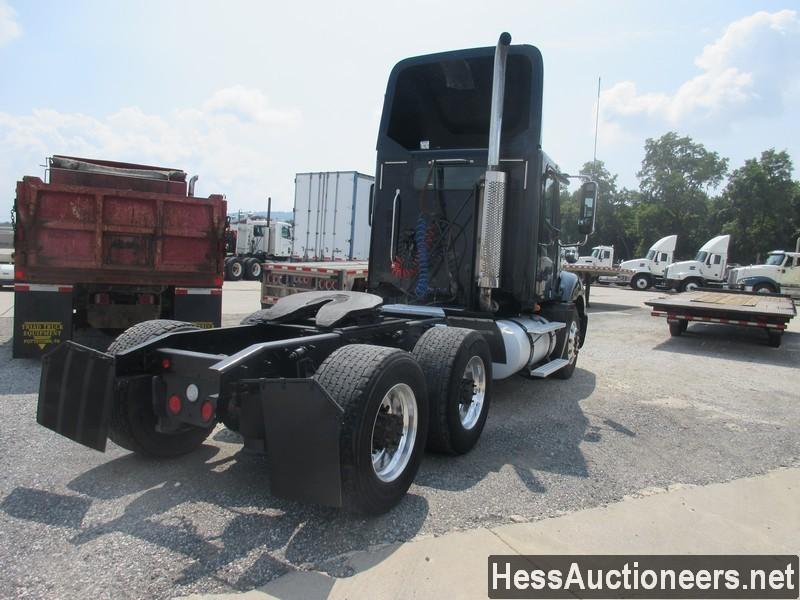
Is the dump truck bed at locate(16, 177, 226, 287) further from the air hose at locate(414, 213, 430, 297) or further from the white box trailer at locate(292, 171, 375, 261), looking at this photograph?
the white box trailer at locate(292, 171, 375, 261)

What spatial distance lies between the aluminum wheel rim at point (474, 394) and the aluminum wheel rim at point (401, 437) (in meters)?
0.93

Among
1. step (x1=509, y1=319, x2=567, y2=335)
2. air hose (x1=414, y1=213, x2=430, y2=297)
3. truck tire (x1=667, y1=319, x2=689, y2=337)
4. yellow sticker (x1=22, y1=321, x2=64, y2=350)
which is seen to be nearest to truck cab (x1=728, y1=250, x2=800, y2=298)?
truck tire (x1=667, y1=319, x2=689, y2=337)

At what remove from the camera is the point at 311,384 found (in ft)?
9.72

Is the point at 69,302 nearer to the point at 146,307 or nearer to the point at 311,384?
the point at 146,307

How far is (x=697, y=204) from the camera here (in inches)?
2424

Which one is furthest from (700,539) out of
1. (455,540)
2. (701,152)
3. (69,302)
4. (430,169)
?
(701,152)

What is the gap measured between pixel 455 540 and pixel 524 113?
16.0 ft

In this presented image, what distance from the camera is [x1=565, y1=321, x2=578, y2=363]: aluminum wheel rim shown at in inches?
304

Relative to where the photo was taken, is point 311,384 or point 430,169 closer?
point 311,384

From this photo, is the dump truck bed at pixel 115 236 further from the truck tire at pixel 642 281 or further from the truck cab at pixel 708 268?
the truck tire at pixel 642 281

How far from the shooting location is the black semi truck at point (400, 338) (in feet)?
10.4

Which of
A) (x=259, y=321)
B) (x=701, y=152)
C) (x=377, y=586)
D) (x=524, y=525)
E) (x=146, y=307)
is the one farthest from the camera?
(x=701, y=152)

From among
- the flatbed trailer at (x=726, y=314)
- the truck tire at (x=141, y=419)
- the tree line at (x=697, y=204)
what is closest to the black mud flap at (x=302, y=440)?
the truck tire at (x=141, y=419)

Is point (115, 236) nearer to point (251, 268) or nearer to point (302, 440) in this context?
point (302, 440)
